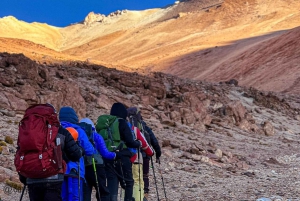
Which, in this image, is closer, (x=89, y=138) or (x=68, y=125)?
(x=68, y=125)

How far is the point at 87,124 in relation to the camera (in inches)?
214

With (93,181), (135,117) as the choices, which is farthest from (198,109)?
(93,181)

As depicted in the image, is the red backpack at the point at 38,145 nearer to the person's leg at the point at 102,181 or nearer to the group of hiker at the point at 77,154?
the group of hiker at the point at 77,154

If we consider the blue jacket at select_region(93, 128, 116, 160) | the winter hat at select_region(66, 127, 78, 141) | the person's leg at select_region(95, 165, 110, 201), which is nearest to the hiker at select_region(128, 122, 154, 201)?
the blue jacket at select_region(93, 128, 116, 160)

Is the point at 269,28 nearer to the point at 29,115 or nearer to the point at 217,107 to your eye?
the point at 217,107

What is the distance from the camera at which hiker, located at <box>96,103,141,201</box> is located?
597cm

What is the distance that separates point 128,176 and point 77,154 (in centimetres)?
181

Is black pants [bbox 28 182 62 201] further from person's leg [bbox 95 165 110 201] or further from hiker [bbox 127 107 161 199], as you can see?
hiker [bbox 127 107 161 199]

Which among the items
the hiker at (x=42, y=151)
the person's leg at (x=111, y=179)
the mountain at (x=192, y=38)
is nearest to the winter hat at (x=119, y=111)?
the person's leg at (x=111, y=179)

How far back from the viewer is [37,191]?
451 cm

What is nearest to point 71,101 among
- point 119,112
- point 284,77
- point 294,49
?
point 119,112

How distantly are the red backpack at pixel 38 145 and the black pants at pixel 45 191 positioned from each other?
0.13 metres

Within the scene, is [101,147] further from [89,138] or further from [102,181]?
[102,181]

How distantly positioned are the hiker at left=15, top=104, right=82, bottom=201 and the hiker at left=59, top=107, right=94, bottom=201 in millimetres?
331
